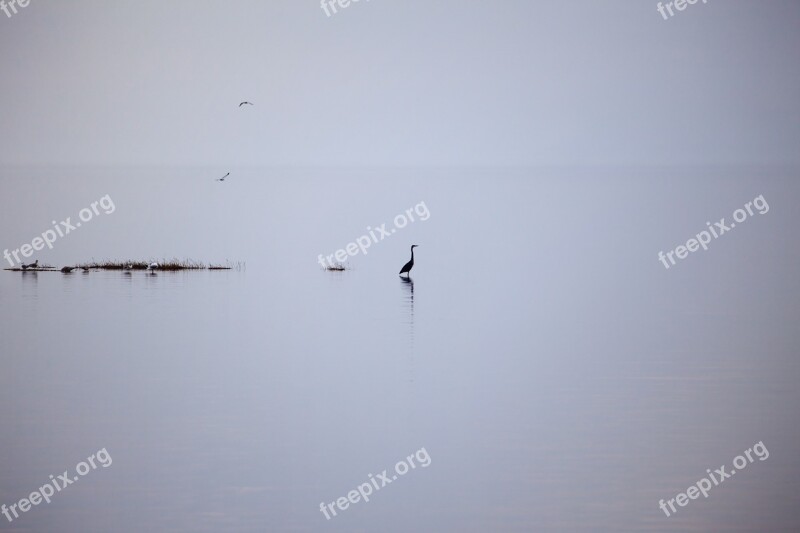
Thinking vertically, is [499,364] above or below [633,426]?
above

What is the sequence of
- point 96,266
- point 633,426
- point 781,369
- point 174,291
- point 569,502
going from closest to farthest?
1. point 569,502
2. point 633,426
3. point 781,369
4. point 174,291
5. point 96,266

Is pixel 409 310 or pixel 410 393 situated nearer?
pixel 410 393

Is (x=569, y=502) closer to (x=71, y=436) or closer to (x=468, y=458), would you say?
(x=468, y=458)

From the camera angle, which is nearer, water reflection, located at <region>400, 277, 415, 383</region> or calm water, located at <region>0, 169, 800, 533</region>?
calm water, located at <region>0, 169, 800, 533</region>

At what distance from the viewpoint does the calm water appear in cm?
1841

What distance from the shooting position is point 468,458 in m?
20.7

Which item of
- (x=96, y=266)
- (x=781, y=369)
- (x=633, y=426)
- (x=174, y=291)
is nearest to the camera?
(x=633, y=426)

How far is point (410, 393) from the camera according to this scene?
82.9 feet

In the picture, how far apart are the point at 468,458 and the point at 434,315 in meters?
15.6

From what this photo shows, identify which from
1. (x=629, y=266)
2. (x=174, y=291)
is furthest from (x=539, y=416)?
(x=629, y=266)

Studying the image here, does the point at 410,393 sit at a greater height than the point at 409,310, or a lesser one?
lesser

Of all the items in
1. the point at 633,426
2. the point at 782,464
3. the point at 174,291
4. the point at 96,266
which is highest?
the point at 96,266

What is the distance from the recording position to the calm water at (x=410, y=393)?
18406 millimetres

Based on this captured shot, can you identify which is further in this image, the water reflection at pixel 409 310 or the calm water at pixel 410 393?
the water reflection at pixel 409 310
